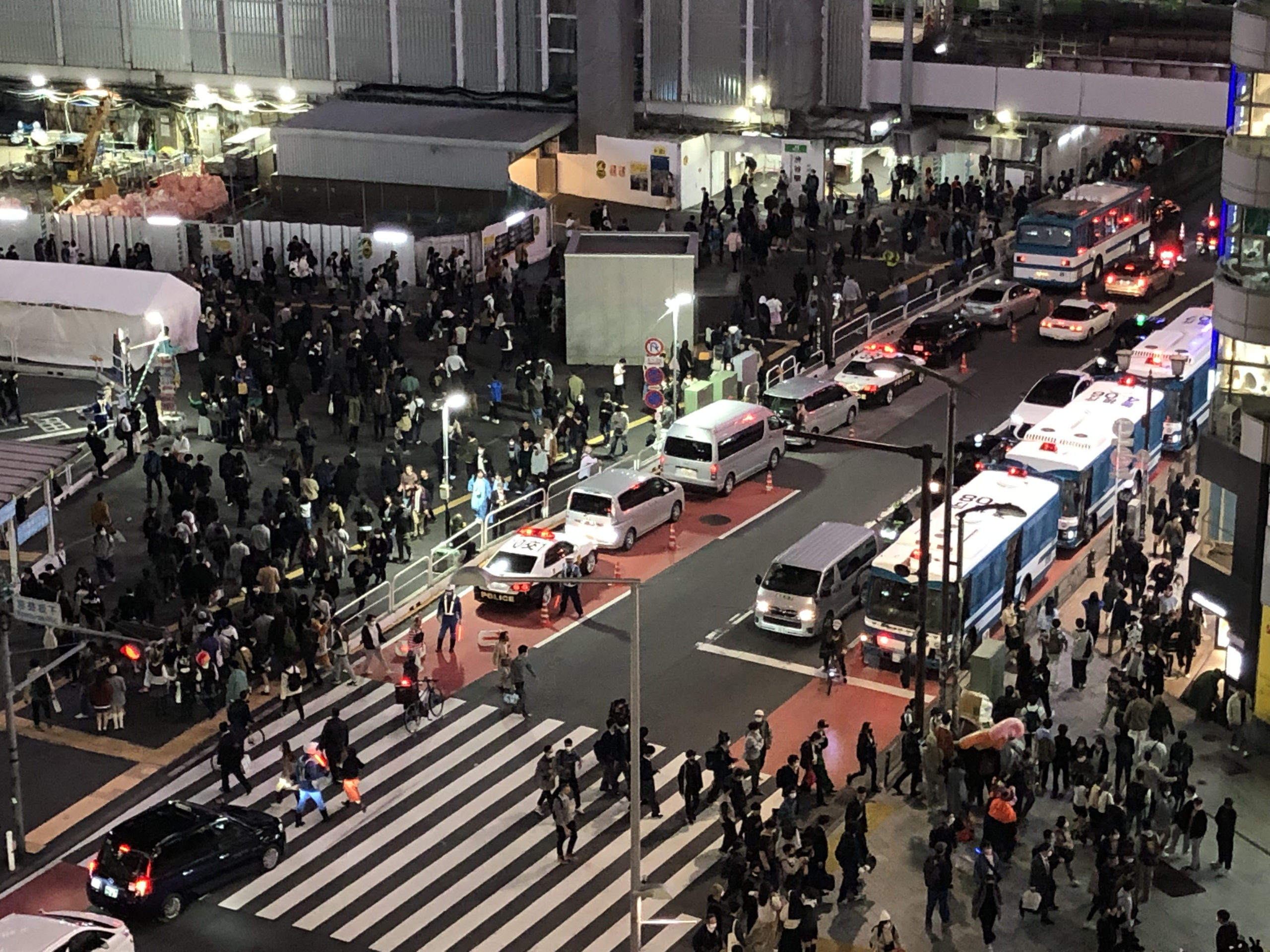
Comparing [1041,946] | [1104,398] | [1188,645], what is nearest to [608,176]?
[1104,398]

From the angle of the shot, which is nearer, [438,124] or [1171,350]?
[1171,350]

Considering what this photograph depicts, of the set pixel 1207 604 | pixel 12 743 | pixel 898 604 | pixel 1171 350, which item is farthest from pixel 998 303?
pixel 12 743

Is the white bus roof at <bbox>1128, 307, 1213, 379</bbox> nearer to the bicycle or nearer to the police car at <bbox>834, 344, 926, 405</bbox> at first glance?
the police car at <bbox>834, 344, 926, 405</bbox>

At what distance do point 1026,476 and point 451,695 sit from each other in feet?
45.7

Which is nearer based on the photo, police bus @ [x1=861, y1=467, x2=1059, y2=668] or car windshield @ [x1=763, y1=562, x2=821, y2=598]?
police bus @ [x1=861, y1=467, x2=1059, y2=668]

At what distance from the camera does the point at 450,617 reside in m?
42.7

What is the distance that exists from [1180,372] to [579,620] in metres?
18.8

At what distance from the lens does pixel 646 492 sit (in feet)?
160

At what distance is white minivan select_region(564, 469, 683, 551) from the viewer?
4775 cm

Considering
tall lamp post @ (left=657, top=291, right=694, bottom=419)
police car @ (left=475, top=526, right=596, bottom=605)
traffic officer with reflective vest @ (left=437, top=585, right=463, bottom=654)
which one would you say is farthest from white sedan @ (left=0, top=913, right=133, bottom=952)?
tall lamp post @ (left=657, top=291, right=694, bottom=419)

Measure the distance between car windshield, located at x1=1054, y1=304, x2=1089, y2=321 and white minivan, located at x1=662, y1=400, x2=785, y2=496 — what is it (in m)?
14.9

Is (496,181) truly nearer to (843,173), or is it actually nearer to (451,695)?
(843,173)

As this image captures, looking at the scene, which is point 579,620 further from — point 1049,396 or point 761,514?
point 1049,396

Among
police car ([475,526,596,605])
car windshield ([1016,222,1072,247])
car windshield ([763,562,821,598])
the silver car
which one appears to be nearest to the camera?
car windshield ([763,562,821,598])
